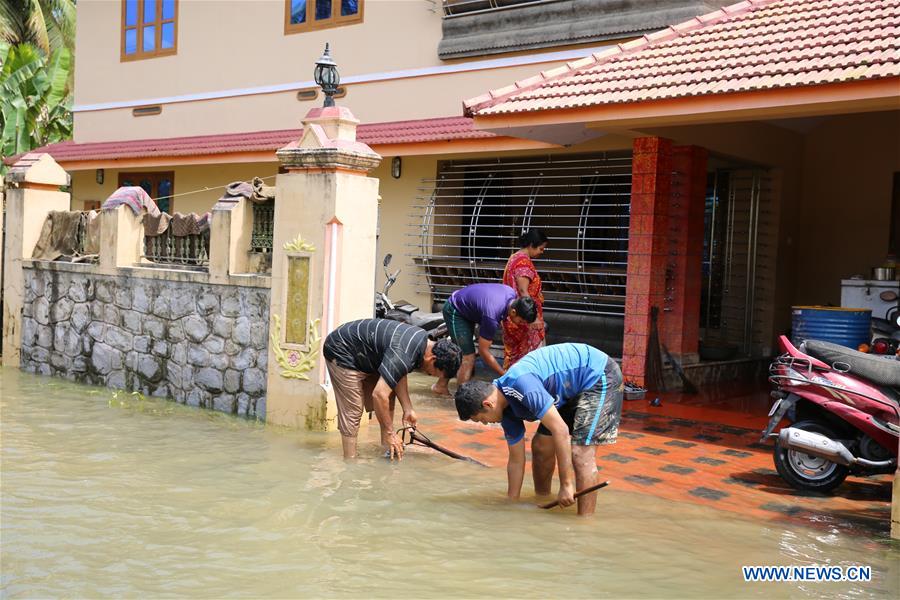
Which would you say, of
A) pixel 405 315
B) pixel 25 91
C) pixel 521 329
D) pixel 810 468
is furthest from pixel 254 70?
pixel 810 468

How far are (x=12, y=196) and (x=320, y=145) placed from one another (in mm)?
5975

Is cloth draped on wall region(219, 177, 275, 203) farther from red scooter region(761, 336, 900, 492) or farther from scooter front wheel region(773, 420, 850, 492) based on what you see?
scooter front wheel region(773, 420, 850, 492)

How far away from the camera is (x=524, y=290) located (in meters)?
9.48

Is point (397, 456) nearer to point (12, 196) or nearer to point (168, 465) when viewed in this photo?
point (168, 465)

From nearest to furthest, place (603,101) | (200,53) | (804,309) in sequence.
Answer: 1. (603,101)
2. (804,309)
3. (200,53)

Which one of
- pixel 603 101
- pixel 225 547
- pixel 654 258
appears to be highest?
pixel 603 101

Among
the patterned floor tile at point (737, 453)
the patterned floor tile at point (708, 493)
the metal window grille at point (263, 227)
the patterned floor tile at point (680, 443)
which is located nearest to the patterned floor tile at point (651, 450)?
the patterned floor tile at point (680, 443)

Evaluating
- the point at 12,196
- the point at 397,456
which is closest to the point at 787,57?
the point at 397,456

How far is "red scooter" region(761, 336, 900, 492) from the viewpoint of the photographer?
21.7 feet

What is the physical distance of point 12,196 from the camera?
1230cm

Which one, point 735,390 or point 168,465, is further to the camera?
point 735,390

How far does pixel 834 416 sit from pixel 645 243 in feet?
13.0

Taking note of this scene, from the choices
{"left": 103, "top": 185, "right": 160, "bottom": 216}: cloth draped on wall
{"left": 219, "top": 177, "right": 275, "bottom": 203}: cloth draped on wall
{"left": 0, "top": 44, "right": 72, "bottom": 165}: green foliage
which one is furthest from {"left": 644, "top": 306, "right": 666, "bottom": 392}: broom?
{"left": 0, "top": 44, "right": 72, "bottom": 165}: green foliage

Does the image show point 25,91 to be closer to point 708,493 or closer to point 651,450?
point 651,450
